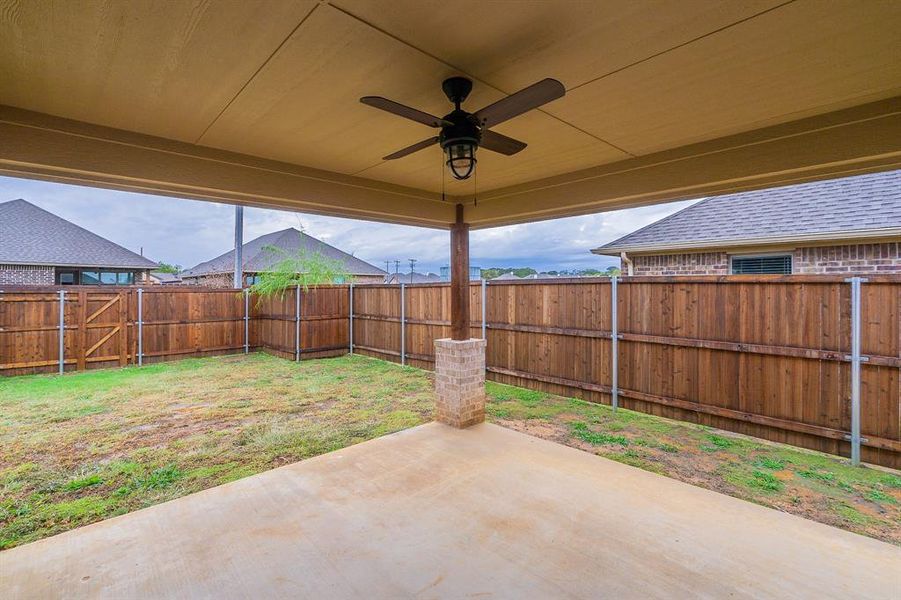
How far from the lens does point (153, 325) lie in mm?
8953

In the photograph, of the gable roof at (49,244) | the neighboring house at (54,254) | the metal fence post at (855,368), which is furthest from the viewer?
the gable roof at (49,244)

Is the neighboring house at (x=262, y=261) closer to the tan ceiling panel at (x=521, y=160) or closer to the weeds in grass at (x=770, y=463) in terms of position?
the tan ceiling panel at (x=521, y=160)

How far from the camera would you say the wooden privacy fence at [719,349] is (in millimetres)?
3676

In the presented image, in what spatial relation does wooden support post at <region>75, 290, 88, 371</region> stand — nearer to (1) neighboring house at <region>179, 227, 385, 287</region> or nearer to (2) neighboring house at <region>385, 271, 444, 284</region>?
(1) neighboring house at <region>179, 227, 385, 287</region>

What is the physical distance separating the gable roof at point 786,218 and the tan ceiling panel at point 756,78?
3.41 meters

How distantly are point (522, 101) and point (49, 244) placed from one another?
689 inches

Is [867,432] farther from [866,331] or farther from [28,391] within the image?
[28,391]

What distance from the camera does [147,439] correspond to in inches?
171

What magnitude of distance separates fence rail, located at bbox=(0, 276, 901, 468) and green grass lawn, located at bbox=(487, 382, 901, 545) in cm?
31

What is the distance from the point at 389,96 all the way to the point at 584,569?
283 centimetres

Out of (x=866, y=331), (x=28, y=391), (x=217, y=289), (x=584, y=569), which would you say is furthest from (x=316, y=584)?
(x=217, y=289)

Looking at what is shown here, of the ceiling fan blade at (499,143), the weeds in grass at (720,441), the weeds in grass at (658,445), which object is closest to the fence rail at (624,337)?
the weeds in grass at (720,441)

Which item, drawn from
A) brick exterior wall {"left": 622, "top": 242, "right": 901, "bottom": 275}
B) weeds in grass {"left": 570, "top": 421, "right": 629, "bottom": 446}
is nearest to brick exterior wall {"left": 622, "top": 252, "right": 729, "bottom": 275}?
brick exterior wall {"left": 622, "top": 242, "right": 901, "bottom": 275}

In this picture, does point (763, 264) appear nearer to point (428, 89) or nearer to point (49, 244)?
point (428, 89)
